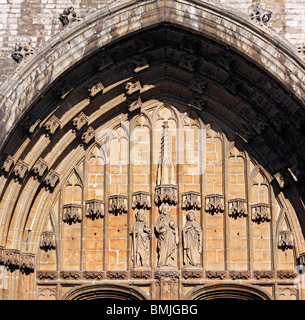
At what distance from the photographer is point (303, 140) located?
16641 mm

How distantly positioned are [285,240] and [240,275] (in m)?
1.02

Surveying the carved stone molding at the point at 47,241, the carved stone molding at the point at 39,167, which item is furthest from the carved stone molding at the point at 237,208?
the carved stone molding at the point at 39,167

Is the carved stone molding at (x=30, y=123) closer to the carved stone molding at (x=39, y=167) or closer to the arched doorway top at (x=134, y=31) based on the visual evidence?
the arched doorway top at (x=134, y=31)

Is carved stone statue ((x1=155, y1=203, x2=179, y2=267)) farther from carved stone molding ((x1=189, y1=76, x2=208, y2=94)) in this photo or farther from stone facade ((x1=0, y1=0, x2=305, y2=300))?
carved stone molding ((x1=189, y1=76, x2=208, y2=94))

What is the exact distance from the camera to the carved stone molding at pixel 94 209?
17.3 metres

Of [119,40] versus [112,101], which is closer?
→ [119,40]

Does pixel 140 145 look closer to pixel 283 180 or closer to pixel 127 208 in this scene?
pixel 127 208

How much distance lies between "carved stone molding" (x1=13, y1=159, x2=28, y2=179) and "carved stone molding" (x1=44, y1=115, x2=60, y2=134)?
0.75 m

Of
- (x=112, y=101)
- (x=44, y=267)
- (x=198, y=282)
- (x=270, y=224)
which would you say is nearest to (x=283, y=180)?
(x=270, y=224)

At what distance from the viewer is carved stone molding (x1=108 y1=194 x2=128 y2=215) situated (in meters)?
17.4

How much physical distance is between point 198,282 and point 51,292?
2.64 meters

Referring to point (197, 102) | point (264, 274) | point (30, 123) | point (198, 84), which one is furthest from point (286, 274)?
point (30, 123)

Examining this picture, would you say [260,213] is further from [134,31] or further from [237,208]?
[134,31]

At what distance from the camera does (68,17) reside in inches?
653
